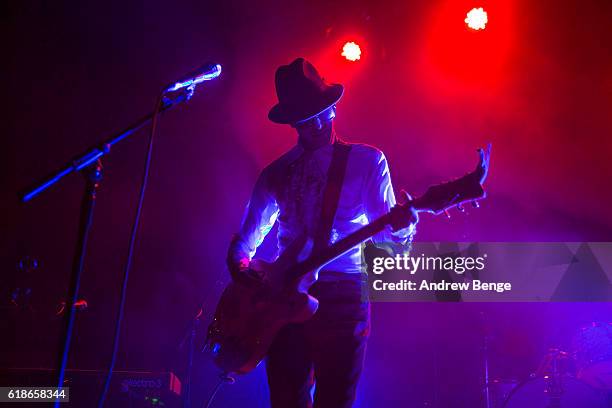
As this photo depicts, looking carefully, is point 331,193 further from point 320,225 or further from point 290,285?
point 290,285

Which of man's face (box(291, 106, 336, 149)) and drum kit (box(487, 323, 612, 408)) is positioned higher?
man's face (box(291, 106, 336, 149))

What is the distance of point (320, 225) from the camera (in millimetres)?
2578

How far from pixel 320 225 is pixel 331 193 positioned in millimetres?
179

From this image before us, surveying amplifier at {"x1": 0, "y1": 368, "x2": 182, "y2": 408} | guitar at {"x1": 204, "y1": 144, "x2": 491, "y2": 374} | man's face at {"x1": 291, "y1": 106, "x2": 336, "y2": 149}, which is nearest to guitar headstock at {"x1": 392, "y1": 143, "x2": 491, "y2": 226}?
guitar at {"x1": 204, "y1": 144, "x2": 491, "y2": 374}

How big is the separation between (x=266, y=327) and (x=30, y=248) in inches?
151

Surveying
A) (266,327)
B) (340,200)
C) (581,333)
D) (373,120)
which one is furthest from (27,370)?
(581,333)

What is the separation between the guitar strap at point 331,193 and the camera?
8.36 ft

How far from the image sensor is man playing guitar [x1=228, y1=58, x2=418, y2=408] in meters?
2.36

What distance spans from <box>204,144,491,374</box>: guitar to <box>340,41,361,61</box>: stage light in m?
3.90

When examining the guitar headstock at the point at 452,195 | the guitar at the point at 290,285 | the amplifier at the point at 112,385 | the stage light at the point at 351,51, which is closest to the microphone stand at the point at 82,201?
the guitar at the point at 290,285

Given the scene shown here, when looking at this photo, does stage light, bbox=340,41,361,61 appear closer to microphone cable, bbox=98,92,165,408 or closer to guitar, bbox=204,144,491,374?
guitar, bbox=204,144,491,374

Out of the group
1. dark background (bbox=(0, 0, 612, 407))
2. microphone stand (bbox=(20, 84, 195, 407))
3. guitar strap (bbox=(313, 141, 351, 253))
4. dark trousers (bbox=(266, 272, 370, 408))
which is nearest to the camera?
microphone stand (bbox=(20, 84, 195, 407))

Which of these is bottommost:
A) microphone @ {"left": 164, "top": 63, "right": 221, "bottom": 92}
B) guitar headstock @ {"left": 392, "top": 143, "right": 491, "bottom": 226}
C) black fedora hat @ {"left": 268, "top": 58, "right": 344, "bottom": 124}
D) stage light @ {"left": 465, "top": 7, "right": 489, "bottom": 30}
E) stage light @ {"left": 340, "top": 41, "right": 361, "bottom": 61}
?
guitar headstock @ {"left": 392, "top": 143, "right": 491, "bottom": 226}

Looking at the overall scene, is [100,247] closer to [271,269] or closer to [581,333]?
[271,269]
